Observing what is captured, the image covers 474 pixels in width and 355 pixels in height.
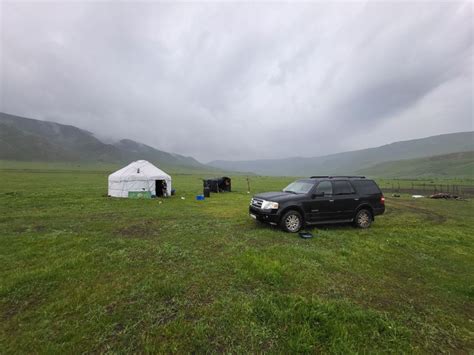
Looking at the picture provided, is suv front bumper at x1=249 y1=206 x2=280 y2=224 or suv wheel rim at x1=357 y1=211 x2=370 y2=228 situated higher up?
suv front bumper at x1=249 y1=206 x2=280 y2=224

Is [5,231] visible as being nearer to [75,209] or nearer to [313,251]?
[75,209]

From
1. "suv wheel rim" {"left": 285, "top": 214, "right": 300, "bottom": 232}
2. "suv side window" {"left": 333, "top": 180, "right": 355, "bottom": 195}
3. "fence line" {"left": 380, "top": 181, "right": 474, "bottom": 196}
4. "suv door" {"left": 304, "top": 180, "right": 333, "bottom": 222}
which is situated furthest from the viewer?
"fence line" {"left": 380, "top": 181, "right": 474, "bottom": 196}

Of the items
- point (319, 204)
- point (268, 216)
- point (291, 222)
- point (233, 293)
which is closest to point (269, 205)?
point (268, 216)

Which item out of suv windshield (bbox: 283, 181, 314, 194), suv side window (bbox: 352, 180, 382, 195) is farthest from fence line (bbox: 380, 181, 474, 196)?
suv windshield (bbox: 283, 181, 314, 194)

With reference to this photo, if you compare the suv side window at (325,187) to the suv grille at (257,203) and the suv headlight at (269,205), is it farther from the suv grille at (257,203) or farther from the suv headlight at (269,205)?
the suv grille at (257,203)

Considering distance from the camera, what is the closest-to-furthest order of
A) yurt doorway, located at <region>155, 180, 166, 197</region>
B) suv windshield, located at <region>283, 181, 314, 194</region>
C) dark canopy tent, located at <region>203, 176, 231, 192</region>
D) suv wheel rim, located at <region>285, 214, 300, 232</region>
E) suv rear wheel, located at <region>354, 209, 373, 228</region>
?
suv wheel rim, located at <region>285, 214, 300, 232</region>, suv windshield, located at <region>283, 181, 314, 194</region>, suv rear wheel, located at <region>354, 209, 373, 228</region>, yurt doorway, located at <region>155, 180, 166, 197</region>, dark canopy tent, located at <region>203, 176, 231, 192</region>

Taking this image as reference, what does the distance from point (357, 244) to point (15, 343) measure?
26.6 ft

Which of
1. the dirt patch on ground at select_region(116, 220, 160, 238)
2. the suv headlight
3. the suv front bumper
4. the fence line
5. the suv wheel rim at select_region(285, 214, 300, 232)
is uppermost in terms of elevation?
the suv headlight

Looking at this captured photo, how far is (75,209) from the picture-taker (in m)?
12.7

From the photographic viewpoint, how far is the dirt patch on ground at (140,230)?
7895 mm

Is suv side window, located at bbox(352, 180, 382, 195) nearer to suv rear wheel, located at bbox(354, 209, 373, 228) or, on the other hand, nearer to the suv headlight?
suv rear wheel, located at bbox(354, 209, 373, 228)

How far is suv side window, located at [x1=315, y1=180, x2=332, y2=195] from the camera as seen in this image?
871 cm

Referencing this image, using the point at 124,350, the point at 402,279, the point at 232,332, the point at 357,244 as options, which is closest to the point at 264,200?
the point at 357,244

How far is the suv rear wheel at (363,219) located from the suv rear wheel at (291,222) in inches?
109
